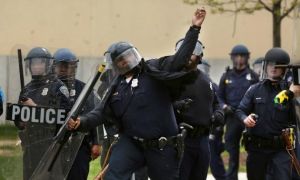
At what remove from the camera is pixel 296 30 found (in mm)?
7344

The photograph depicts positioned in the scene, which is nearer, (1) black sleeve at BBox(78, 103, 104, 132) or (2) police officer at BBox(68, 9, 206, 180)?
(2) police officer at BBox(68, 9, 206, 180)

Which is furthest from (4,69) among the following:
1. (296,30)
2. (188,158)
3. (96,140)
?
(296,30)

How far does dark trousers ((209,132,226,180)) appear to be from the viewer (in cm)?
1251

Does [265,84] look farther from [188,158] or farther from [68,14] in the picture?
[68,14]

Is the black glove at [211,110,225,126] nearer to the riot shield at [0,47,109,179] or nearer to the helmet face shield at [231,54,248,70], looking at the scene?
the riot shield at [0,47,109,179]

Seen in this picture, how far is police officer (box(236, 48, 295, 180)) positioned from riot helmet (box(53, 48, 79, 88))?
2.03 m

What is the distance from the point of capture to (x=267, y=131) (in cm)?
945

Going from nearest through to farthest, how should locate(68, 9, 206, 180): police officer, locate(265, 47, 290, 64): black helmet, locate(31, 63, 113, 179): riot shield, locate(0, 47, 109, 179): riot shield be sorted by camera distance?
locate(68, 9, 206, 180): police officer < locate(31, 63, 113, 179): riot shield < locate(0, 47, 109, 179): riot shield < locate(265, 47, 290, 64): black helmet

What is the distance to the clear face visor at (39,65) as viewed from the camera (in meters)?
8.39

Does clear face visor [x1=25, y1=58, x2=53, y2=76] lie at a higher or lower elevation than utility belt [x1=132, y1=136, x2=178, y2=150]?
higher

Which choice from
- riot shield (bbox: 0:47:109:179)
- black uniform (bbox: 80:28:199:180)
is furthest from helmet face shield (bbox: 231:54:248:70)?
black uniform (bbox: 80:28:199:180)

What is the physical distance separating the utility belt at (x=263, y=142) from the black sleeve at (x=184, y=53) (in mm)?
2170

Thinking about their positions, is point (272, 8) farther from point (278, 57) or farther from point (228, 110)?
point (278, 57)

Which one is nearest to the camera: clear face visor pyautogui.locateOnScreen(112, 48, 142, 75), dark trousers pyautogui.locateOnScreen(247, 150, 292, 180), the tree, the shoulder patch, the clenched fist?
the clenched fist
